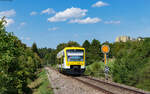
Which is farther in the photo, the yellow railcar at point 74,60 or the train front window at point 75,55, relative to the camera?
the train front window at point 75,55

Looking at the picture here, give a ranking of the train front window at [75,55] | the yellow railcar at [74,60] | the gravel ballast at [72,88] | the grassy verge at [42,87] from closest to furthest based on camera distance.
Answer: the gravel ballast at [72,88], the grassy verge at [42,87], the yellow railcar at [74,60], the train front window at [75,55]

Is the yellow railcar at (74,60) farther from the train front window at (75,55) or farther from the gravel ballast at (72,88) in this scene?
the gravel ballast at (72,88)

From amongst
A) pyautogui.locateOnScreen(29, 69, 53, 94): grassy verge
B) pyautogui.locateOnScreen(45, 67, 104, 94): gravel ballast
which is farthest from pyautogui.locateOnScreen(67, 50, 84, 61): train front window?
pyautogui.locateOnScreen(45, 67, 104, 94): gravel ballast

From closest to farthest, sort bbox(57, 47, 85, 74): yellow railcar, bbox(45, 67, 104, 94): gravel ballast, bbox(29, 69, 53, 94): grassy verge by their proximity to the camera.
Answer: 1. bbox(45, 67, 104, 94): gravel ballast
2. bbox(29, 69, 53, 94): grassy verge
3. bbox(57, 47, 85, 74): yellow railcar

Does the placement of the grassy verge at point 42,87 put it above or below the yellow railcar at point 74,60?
below

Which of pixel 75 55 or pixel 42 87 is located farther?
pixel 75 55

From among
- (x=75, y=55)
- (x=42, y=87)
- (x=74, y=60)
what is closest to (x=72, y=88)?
(x=42, y=87)

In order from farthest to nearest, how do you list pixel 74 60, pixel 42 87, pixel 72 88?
pixel 74 60
pixel 42 87
pixel 72 88

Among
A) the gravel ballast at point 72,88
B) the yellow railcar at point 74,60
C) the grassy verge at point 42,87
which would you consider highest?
the yellow railcar at point 74,60

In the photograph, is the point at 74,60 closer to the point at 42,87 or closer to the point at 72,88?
the point at 42,87

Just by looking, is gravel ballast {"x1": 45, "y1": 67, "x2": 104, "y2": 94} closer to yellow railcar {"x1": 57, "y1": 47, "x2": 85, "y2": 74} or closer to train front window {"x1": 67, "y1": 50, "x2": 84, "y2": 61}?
yellow railcar {"x1": 57, "y1": 47, "x2": 85, "y2": 74}

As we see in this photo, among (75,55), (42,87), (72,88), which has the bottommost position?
(42,87)

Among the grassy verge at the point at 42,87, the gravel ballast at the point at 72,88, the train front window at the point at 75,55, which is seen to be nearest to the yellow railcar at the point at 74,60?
the train front window at the point at 75,55

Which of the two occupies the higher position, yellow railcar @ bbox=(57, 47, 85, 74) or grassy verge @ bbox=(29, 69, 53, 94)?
yellow railcar @ bbox=(57, 47, 85, 74)
